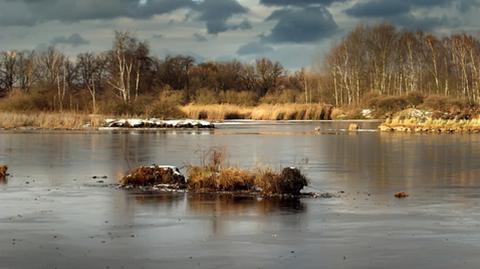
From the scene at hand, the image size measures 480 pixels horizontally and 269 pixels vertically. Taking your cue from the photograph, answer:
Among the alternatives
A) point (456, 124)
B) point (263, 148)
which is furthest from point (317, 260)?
point (456, 124)

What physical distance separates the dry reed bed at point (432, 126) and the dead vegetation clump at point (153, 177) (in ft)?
125

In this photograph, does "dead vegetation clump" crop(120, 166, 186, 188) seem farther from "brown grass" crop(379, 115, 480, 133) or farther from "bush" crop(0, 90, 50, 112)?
"bush" crop(0, 90, 50, 112)

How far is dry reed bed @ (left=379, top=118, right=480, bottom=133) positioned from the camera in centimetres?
5475

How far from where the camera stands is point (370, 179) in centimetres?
2131

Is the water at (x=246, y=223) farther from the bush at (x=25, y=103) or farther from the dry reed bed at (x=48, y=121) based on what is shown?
the bush at (x=25, y=103)

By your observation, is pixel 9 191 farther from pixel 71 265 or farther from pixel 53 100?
pixel 53 100

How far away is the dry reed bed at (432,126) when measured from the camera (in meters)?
54.8

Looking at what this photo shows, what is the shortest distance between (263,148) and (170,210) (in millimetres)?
19884

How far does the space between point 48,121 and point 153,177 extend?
139 ft

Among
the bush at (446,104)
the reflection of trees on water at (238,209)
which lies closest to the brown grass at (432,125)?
the bush at (446,104)

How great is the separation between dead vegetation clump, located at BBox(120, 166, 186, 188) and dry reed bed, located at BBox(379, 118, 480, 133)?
1500 inches

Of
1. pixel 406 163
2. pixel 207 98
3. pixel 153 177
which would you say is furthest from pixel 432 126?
pixel 153 177

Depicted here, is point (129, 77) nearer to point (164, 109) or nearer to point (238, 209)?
point (164, 109)

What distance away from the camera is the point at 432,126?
5616 centimetres
